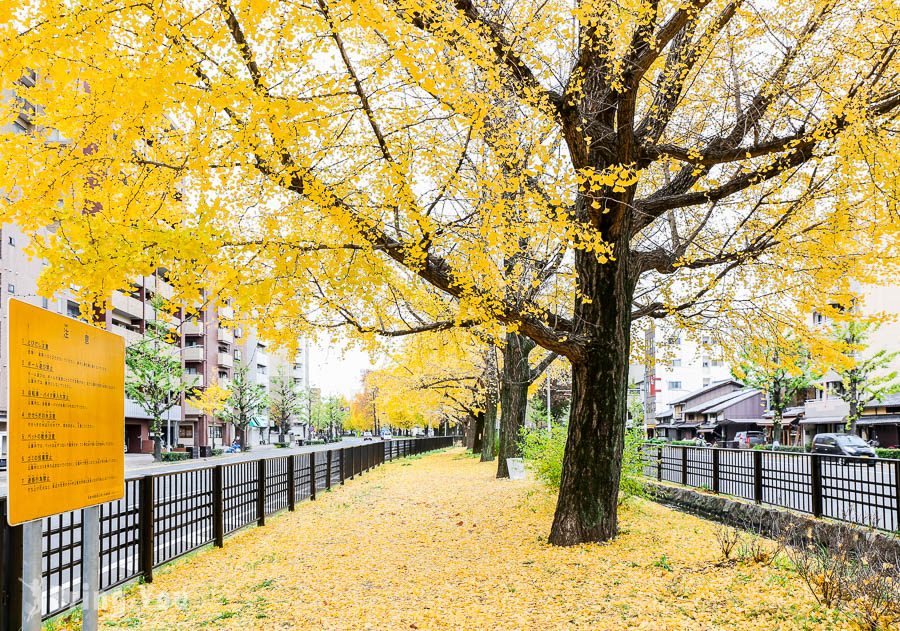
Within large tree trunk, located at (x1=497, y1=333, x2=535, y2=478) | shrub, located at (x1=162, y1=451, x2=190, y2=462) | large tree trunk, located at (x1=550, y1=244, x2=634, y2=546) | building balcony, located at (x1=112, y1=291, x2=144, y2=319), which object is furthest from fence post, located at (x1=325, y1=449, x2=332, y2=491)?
building balcony, located at (x1=112, y1=291, x2=144, y2=319)

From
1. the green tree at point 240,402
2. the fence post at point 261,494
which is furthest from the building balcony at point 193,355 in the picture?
the fence post at point 261,494

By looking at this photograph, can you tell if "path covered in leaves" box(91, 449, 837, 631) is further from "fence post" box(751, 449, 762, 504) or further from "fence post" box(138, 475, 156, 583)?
"fence post" box(751, 449, 762, 504)

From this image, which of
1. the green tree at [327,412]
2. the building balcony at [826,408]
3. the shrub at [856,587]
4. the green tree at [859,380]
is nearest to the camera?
the shrub at [856,587]

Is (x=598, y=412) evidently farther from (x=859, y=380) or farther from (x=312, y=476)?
(x=859, y=380)

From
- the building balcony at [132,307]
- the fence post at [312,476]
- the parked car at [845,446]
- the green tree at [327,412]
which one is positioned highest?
the building balcony at [132,307]

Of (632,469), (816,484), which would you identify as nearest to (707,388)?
(632,469)

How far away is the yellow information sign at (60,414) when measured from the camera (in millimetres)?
3367

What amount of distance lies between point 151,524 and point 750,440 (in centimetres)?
5577

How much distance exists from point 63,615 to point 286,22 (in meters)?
5.62

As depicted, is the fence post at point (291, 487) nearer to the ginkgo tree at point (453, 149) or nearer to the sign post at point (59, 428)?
the ginkgo tree at point (453, 149)

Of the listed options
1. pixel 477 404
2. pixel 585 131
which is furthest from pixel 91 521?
pixel 477 404

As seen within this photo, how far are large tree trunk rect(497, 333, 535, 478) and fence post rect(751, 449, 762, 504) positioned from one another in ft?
25.8

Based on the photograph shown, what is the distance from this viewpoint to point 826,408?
4978 centimetres

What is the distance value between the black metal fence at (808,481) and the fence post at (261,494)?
673 cm
